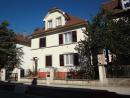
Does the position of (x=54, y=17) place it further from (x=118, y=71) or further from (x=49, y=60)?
(x=118, y=71)

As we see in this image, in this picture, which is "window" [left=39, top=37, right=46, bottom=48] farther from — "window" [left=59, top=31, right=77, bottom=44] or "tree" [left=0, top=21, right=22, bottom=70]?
"tree" [left=0, top=21, right=22, bottom=70]

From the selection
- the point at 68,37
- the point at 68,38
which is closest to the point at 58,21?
the point at 68,37

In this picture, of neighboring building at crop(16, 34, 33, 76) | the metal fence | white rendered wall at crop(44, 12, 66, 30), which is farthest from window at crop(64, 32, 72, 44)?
the metal fence

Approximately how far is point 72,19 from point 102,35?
1158 centimetres

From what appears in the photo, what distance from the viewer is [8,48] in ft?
102

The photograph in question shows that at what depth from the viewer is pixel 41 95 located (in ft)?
52.9

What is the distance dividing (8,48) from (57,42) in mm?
7341

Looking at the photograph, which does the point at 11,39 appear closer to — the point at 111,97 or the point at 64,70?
the point at 64,70

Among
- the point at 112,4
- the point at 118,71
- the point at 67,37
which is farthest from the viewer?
the point at 112,4

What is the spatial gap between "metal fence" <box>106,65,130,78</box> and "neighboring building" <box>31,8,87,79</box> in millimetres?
7635

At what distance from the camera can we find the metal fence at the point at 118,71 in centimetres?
1909

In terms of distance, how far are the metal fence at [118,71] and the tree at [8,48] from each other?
15.6 m

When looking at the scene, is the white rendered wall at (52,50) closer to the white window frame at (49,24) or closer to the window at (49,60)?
the window at (49,60)

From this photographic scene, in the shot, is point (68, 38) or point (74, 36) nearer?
point (74, 36)
